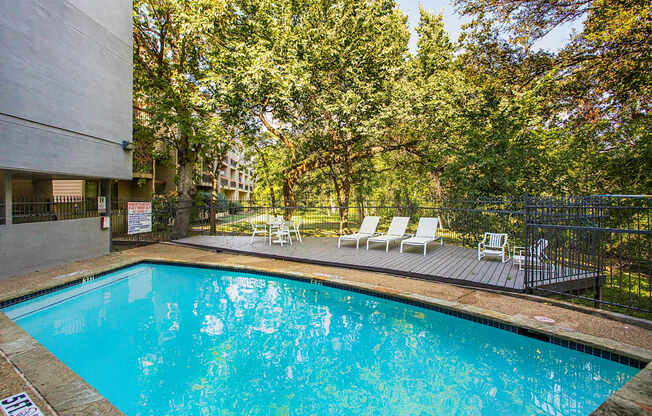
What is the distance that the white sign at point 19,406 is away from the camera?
241 centimetres

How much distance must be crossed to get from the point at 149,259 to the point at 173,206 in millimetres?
5139

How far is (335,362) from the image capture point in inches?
159

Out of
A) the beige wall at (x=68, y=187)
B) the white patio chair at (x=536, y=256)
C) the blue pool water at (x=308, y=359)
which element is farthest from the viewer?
the beige wall at (x=68, y=187)

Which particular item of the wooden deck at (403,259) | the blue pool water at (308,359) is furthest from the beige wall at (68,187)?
the blue pool water at (308,359)

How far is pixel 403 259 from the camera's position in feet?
26.3

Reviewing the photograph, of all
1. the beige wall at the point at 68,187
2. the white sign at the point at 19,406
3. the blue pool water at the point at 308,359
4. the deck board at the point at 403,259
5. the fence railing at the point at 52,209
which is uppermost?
the beige wall at the point at 68,187

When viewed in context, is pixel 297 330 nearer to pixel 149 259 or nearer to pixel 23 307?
pixel 23 307

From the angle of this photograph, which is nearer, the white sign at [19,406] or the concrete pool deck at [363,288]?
the white sign at [19,406]

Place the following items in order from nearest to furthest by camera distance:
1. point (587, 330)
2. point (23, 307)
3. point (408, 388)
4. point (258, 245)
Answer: point (408, 388), point (587, 330), point (23, 307), point (258, 245)

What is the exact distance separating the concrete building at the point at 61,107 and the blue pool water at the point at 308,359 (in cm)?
239

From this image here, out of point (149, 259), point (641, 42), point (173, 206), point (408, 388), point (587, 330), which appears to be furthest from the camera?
point (173, 206)

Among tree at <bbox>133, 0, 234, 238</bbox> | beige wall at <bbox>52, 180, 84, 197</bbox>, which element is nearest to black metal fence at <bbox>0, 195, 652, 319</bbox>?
tree at <bbox>133, 0, 234, 238</bbox>

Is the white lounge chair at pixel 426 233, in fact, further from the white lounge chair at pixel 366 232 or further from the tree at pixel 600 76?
the tree at pixel 600 76

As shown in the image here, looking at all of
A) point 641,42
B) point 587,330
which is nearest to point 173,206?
point 587,330
